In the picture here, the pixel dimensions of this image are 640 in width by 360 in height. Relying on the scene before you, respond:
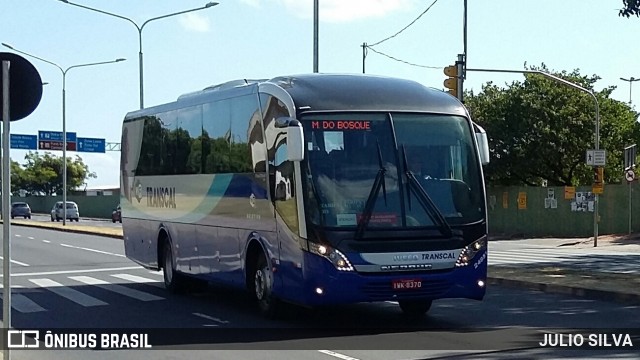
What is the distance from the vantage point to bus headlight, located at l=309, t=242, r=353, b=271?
11.8 metres

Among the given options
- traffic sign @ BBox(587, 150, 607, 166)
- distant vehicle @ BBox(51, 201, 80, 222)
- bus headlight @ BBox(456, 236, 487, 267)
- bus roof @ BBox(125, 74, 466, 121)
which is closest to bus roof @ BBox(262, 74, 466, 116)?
bus roof @ BBox(125, 74, 466, 121)

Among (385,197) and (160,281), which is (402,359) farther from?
(160,281)

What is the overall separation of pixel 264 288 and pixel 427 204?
2.74 meters

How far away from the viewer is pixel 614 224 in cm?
4400

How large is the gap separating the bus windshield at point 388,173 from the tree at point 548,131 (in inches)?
1507

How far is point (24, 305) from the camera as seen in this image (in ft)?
52.9

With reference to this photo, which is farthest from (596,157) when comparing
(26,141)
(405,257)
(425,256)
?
(26,141)

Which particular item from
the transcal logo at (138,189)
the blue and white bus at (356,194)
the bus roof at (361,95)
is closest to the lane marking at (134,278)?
the transcal logo at (138,189)

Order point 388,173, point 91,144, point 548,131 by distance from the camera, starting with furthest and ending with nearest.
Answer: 1. point 91,144
2. point 548,131
3. point 388,173

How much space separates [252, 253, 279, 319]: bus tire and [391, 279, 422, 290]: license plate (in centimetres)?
192

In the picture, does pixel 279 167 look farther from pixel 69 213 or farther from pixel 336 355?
pixel 69 213

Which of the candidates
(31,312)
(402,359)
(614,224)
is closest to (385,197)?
(402,359)

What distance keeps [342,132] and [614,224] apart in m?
34.3

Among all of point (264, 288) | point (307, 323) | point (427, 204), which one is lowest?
point (307, 323)
